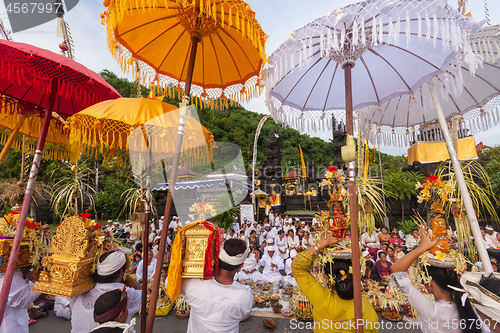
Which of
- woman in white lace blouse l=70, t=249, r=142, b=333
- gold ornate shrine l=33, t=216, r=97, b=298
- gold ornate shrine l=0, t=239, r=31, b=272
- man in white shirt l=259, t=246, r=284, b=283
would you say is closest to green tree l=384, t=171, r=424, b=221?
man in white shirt l=259, t=246, r=284, b=283

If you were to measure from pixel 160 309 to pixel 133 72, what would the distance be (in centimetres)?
455

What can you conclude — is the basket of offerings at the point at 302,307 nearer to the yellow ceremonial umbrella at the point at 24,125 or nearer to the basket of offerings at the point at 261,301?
the basket of offerings at the point at 261,301

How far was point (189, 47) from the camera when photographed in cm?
275

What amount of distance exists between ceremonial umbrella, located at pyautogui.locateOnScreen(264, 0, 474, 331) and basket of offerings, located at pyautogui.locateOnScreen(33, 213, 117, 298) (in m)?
2.48

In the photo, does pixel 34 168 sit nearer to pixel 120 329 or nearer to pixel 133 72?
pixel 133 72

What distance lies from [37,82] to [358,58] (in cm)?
344

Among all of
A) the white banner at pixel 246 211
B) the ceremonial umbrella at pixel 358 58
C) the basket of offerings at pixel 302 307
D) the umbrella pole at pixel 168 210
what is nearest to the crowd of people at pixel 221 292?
the umbrella pole at pixel 168 210

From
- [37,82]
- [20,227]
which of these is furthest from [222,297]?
[37,82]

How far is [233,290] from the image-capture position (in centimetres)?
230

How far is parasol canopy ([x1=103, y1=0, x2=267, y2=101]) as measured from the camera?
87.0 inches

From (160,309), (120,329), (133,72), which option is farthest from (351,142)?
(160,309)

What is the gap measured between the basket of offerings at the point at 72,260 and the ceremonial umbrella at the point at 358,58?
2480mm

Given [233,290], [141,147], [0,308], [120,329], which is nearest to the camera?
[120,329]

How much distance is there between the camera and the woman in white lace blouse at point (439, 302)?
1902 millimetres
